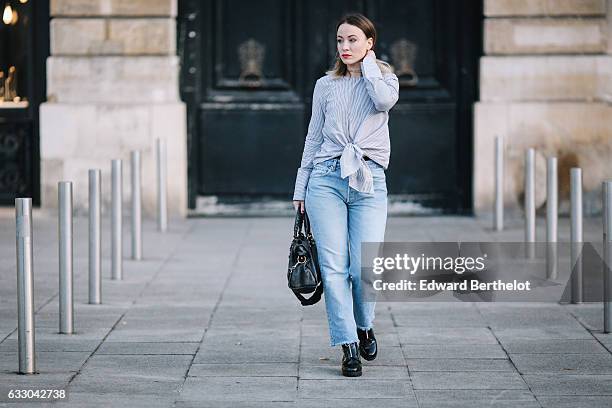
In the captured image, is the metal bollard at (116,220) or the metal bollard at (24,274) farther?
the metal bollard at (116,220)

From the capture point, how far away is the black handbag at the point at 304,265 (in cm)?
697

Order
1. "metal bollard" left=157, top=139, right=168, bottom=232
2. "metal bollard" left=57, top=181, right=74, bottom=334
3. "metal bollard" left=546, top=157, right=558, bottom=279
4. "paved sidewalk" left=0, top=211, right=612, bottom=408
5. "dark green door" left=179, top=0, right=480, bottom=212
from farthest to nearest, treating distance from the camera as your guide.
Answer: "dark green door" left=179, top=0, right=480, bottom=212
"metal bollard" left=157, top=139, right=168, bottom=232
"metal bollard" left=546, top=157, right=558, bottom=279
"metal bollard" left=57, top=181, right=74, bottom=334
"paved sidewalk" left=0, top=211, right=612, bottom=408

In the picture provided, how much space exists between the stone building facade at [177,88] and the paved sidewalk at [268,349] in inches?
145

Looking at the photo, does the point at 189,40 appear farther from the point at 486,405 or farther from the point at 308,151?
the point at 486,405

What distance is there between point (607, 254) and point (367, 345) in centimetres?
179

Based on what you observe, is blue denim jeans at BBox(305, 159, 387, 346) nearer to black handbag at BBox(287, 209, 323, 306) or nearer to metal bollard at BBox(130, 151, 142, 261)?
black handbag at BBox(287, 209, 323, 306)

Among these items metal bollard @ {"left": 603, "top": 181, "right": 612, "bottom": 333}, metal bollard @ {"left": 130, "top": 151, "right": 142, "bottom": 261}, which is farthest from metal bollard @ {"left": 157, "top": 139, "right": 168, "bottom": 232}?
metal bollard @ {"left": 603, "top": 181, "right": 612, "bottom": 333}

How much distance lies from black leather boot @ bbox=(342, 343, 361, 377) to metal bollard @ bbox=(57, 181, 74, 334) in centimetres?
192

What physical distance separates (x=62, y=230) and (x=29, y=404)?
1873mm

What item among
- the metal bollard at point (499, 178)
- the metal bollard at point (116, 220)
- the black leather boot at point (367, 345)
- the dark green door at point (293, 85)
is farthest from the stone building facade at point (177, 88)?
the black leather boot at point (367, 345)

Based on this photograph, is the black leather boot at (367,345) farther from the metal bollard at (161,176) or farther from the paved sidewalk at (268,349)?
the metal bollard at (161,176)

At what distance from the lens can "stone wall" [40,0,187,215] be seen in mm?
14773

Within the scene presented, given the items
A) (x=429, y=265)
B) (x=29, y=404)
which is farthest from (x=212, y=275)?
(x=29, y=404)

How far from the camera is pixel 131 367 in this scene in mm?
7309
